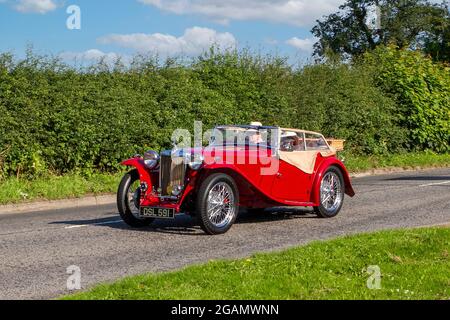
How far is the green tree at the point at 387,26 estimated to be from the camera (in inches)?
2525

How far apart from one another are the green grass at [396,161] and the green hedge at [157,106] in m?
0.54

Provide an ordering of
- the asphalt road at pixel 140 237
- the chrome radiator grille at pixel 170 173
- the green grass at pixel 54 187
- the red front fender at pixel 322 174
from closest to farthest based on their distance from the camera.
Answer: the asphalt road at pixel 140 237, the chrome radiator grille at pixel 170 173, the red front fender at pixel 322 174, the green grass at pixel 54 187

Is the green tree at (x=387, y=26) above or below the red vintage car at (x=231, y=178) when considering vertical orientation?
above

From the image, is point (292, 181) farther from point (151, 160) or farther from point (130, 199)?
point (130, 199)

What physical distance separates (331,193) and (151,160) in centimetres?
335

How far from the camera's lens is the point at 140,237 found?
10492 mm

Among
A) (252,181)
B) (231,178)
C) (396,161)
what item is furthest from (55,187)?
(396,161)

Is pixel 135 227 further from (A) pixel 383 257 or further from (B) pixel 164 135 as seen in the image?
(B) pixel 164 135

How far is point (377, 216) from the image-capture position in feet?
41.0

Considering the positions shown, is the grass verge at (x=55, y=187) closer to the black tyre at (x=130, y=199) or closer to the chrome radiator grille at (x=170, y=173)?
the black tyre at (x=130, y=199)

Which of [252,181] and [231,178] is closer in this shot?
[231,178]

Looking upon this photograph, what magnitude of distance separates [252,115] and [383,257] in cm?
1386

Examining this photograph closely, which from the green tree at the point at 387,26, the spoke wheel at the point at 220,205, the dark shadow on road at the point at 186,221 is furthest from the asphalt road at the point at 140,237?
the green tree at the point at 387,26
